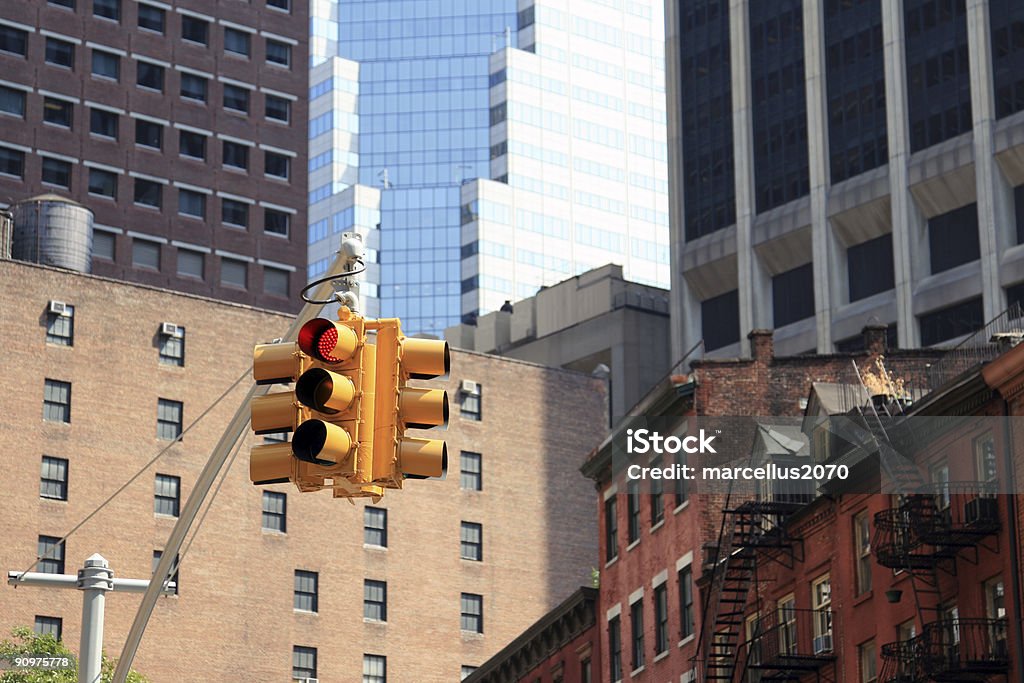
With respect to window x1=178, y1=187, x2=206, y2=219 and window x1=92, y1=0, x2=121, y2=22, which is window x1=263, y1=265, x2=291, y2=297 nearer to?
window x1=178, y1=187, x2=206, y2=219

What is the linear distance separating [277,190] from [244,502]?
46.9 meters

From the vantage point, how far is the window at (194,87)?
467 ft

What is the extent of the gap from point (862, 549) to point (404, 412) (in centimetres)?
3802

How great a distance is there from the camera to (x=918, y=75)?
117188 millimetres

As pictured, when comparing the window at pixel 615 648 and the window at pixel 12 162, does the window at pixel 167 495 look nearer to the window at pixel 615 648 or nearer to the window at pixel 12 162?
the window at pixel 615 648

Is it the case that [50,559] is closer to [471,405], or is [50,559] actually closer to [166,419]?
[166,419]

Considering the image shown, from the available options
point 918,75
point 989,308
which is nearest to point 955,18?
point 918,75

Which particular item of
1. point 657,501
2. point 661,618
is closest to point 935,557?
point 661,618

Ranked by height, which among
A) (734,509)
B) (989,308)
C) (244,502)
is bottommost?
(734,509)

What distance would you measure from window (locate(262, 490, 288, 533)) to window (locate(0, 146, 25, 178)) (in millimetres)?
42671

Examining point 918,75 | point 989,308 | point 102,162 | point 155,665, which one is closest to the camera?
point 155,665

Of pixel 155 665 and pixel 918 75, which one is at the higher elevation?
pixel 918 75

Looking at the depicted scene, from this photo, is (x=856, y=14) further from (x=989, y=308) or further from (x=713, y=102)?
(x=989, y=308)

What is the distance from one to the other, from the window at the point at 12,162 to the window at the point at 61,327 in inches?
1522
